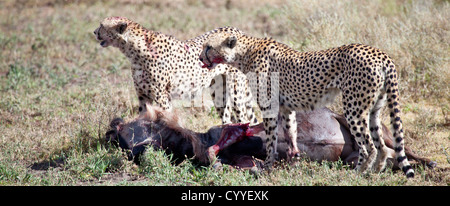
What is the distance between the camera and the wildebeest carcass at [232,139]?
17.3 ft

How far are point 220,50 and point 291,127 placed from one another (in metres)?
1.02

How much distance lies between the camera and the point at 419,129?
6117 mm

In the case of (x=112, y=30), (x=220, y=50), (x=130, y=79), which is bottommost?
Answer: (x=130, y=79)

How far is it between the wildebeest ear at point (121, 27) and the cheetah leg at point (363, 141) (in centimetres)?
256

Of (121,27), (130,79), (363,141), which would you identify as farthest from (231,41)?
(130,79)

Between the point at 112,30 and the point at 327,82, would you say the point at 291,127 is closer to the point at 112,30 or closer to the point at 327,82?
the point at 327,82

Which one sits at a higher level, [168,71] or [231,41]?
[231,41]

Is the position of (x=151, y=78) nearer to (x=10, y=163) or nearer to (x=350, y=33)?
(x=10, y=163)

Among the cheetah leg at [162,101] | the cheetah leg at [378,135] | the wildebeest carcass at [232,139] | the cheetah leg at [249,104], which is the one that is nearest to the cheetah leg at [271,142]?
the wildebeest carcass at [232,139]

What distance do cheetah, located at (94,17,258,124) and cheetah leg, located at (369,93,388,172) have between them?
1.92 metres

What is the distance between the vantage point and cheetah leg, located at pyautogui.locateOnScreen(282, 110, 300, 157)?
17.6ft

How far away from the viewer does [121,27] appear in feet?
19.6

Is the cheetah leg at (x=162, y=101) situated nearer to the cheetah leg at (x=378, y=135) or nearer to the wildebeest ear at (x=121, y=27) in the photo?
the wildebeest ear at (x=121, y=27)

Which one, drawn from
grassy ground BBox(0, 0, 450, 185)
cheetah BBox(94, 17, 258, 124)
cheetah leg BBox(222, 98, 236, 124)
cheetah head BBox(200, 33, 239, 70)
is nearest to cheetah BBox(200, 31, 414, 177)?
cheetah head BBox(200, 33, 239, 70)
